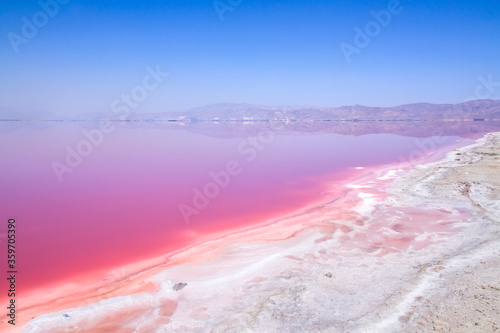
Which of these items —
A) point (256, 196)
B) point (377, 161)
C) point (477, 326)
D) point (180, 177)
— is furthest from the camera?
point (377, 161)

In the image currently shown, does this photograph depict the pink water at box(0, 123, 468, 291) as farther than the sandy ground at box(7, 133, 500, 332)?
Yes

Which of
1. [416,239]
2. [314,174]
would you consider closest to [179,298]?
[416,239]

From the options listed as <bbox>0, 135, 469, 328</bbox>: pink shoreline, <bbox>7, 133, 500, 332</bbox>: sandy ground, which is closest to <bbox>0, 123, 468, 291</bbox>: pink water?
<bbox>0, 135, 469, 328</bbox>: pink shoreline

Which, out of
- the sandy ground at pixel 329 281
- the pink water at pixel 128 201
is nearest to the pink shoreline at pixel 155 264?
→ the sandy ground at pixel 329 281

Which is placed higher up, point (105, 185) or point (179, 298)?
point (105, 185)

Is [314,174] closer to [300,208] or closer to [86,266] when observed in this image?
[300,208]

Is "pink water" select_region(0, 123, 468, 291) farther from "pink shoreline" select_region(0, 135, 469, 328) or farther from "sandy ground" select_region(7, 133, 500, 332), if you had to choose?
"sandy ground" select_region(7, 133, 500, 332)
